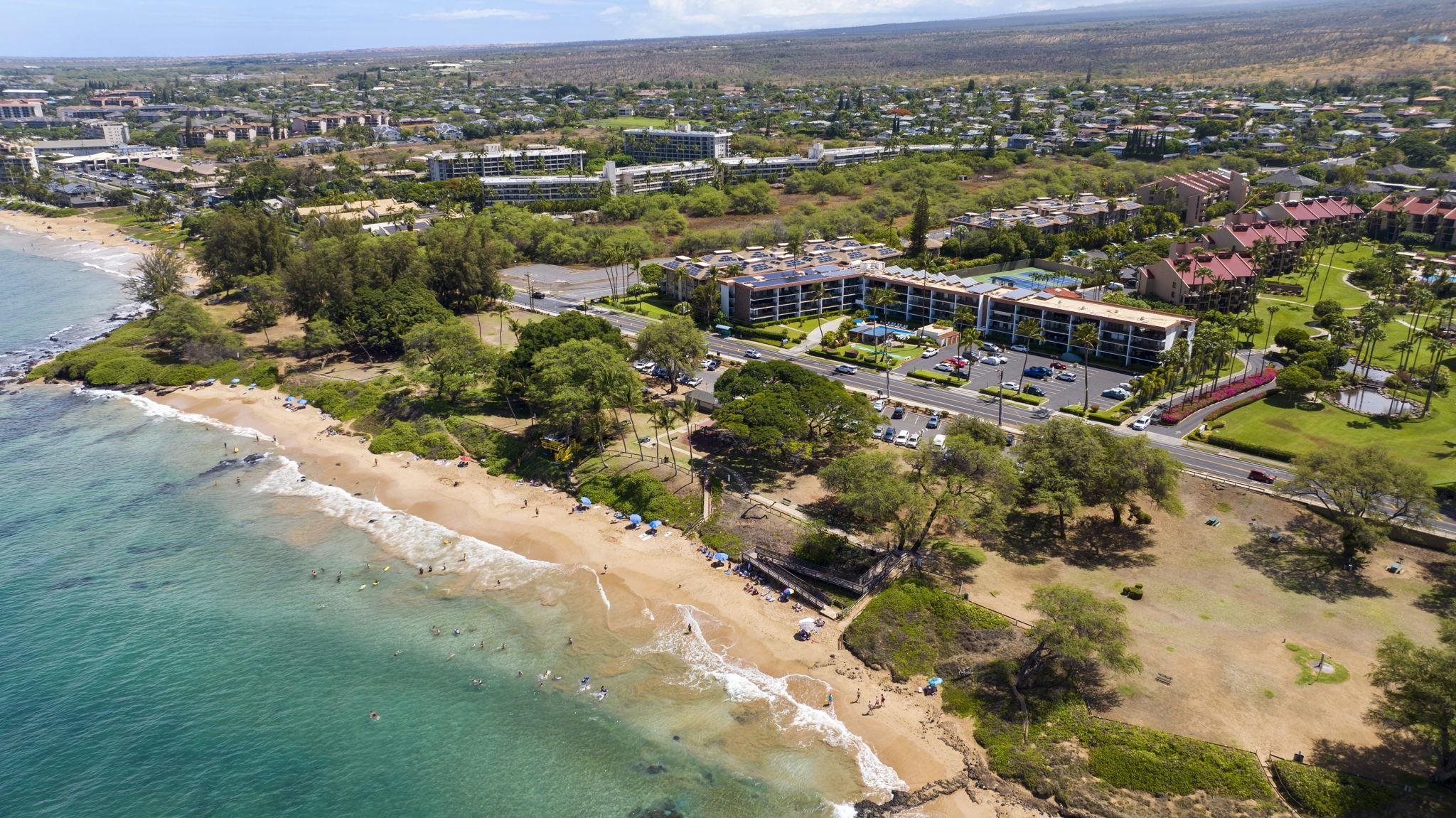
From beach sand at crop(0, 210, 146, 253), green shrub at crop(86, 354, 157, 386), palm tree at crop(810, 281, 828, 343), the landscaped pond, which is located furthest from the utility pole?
beach sand at crop(0, 210, 146, 253)

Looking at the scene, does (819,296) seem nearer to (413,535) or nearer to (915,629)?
(413,535)

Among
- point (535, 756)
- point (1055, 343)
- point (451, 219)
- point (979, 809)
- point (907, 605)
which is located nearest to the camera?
point (979, 809)

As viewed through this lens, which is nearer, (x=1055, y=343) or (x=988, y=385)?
(x=988, y=385)

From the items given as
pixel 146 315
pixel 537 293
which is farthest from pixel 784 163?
pixel 146 315

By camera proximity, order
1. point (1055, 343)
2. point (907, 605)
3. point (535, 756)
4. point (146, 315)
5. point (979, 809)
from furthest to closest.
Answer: point (146, 315), point (1055, 343), point (907, 605), point (535, 756), point (979, 809)

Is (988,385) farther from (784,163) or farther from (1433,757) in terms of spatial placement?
(784,163)

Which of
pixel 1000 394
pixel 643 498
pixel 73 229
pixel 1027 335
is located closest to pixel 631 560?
pixel 643 498

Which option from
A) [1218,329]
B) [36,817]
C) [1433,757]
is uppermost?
[1218,329]

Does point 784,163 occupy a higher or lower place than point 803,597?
higher
